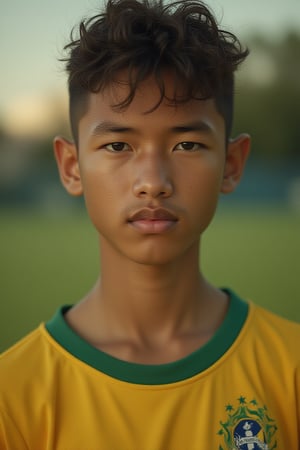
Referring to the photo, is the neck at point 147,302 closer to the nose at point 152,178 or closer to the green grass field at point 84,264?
the nose at point 152,178

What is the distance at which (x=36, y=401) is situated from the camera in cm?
221

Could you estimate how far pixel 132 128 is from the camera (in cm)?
233

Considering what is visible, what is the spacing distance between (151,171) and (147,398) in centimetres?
66

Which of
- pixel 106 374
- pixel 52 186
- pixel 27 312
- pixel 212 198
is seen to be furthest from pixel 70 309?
pixel 52 186

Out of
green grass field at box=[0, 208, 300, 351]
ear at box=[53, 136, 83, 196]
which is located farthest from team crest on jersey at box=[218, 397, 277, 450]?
green grass field at box=[0, 208, 300, 351]

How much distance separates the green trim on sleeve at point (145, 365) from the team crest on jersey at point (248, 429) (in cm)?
17

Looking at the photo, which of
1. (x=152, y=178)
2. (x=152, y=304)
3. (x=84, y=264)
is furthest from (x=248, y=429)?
(x=84, y=264)

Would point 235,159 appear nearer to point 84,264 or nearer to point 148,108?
point 148,108

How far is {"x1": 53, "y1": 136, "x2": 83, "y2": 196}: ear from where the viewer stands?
8.81ft

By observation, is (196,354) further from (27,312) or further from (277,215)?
(277,215)

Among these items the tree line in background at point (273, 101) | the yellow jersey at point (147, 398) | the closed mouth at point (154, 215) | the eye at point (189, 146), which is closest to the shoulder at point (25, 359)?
the yellow jersey at point (147, 398)

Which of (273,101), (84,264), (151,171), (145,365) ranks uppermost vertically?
(273,101)

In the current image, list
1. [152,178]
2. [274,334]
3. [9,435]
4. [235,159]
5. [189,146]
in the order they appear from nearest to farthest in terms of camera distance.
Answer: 1. [9,435]
2. [152,178]
3. [189,146]
4. [274,334]
5. [235,159]

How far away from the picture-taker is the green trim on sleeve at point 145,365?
7.59 feet
